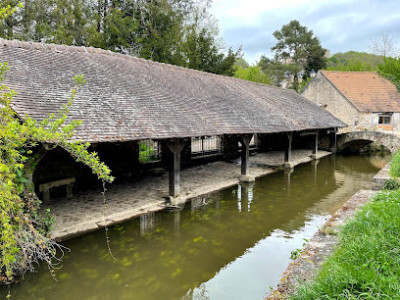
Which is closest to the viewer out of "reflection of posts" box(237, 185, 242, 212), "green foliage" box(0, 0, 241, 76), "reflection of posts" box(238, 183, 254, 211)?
"reflection of posts" box(237, 185, 242, 212)

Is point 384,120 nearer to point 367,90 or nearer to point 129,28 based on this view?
point 367,90

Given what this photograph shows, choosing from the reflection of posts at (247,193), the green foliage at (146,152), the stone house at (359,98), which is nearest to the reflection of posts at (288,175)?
the reflection of posts at (247,193)

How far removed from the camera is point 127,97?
7.19 meters

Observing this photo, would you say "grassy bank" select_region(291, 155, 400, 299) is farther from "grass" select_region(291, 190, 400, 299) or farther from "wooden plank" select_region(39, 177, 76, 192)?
"wooden plank" select_region(39, 177, 76, 192)

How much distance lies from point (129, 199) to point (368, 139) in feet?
48.8

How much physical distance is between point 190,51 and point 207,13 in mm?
5745

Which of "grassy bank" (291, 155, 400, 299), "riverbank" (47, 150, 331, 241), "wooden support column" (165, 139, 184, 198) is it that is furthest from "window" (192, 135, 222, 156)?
"grassy bank" (291, 155, 400, 299)

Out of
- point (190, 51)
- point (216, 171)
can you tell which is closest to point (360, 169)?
point (216, 171)

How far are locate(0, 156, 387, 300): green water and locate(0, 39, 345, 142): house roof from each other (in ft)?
6.37

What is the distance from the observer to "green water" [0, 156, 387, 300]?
4.00 meters

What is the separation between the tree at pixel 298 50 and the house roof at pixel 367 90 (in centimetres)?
819

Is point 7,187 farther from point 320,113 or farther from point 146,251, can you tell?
point 320,113

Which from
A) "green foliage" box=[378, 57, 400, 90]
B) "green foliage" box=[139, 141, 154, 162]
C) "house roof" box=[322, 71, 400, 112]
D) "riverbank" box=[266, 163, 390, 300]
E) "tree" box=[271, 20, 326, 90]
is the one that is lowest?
"riverbank" box=[266, 163, 390, 300]

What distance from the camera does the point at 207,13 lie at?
2375 cm
